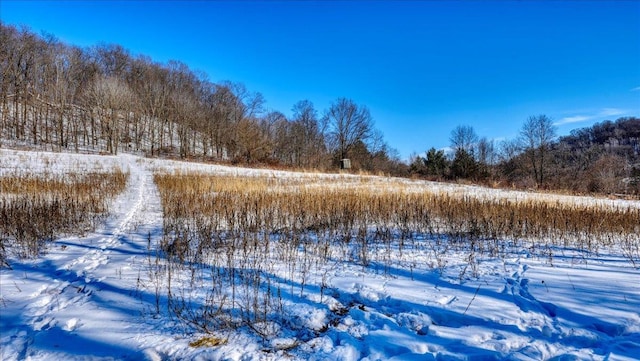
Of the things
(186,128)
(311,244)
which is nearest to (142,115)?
(186,128)

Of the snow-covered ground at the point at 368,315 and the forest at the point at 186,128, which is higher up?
the forest at the point at 186,128

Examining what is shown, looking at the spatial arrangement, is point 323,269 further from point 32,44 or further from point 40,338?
point 32,44

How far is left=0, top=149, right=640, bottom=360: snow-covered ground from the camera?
2.57m

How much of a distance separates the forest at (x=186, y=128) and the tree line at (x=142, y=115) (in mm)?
170

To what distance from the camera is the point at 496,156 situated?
2324 inches

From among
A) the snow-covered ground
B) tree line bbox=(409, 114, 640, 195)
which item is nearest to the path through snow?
the snow-covered ground

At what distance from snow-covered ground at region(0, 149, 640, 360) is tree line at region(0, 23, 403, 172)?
40.2 m

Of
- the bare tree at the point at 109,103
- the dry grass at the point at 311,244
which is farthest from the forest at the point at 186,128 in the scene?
the dry grass at the point at 311,244

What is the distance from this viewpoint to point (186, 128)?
52.2 metres

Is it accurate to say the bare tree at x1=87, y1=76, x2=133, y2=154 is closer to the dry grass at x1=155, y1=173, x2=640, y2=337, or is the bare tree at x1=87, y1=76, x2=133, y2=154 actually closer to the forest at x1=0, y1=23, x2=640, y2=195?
the forest at x1=0, y1=23, x2=640, y2=195

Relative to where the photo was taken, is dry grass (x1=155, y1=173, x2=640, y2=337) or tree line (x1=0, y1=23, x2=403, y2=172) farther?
tree line (x1=0, y1=23, x2=403, y2=172)

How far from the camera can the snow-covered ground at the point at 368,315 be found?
257 centimetres

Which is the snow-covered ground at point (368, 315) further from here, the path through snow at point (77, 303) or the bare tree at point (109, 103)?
the bare tree at point (109, 103)

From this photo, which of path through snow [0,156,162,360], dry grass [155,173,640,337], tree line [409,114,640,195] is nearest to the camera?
path through snow [0,156,162,360]
